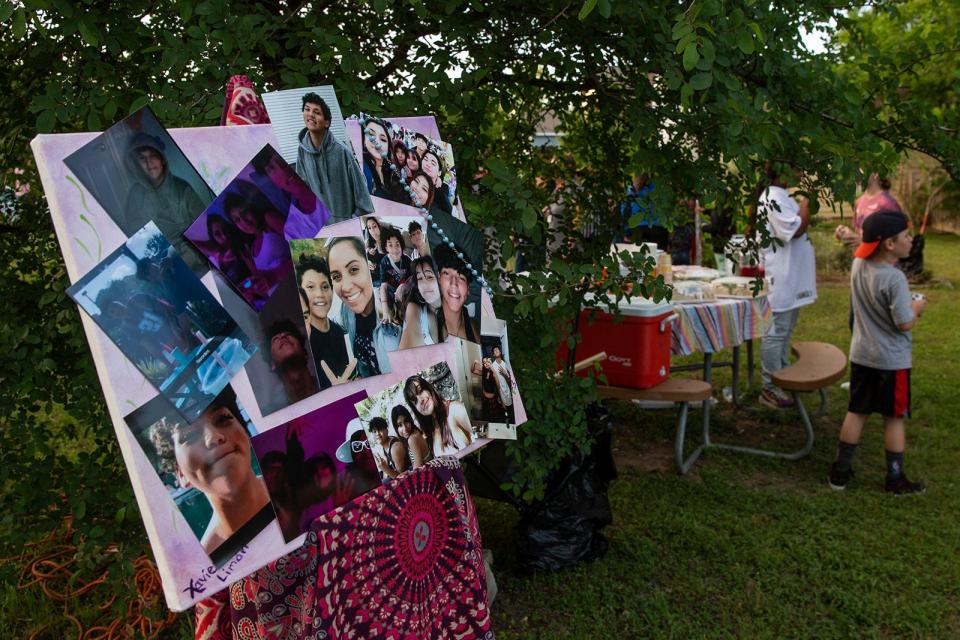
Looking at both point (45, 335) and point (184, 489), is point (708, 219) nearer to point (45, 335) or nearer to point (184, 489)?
point (45, 335)

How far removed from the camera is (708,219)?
15.1ft

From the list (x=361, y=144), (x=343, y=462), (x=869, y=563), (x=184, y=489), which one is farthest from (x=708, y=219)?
(x=184, y=489)

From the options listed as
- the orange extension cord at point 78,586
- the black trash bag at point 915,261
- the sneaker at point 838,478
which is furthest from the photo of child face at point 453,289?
the black trash bag at point 915,261

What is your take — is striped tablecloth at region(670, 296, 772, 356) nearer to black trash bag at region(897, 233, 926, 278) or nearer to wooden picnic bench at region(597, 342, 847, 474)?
wooden picnic bench at region(597, 342, 847, 474)

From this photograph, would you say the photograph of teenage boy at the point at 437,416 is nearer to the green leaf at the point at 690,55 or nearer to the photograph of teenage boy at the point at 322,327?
the photograph of teenage boy at the point at 322,327

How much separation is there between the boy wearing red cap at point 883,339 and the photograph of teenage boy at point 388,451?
3.60 meters

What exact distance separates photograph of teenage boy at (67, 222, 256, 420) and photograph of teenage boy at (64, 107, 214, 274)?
0.03m

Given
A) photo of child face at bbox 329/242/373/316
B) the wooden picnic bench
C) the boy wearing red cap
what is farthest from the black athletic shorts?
photo of child face at bbox 329/242/373/316

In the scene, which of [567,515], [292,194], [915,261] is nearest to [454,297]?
[292,194]

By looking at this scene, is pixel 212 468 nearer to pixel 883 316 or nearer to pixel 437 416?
pixel 437 416

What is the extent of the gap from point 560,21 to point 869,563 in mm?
2870

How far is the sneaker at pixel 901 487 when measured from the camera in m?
4.55

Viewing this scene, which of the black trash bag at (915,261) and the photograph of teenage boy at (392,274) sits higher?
the photograph of teenage boy at (392,274)

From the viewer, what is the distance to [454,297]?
1.91 metres
